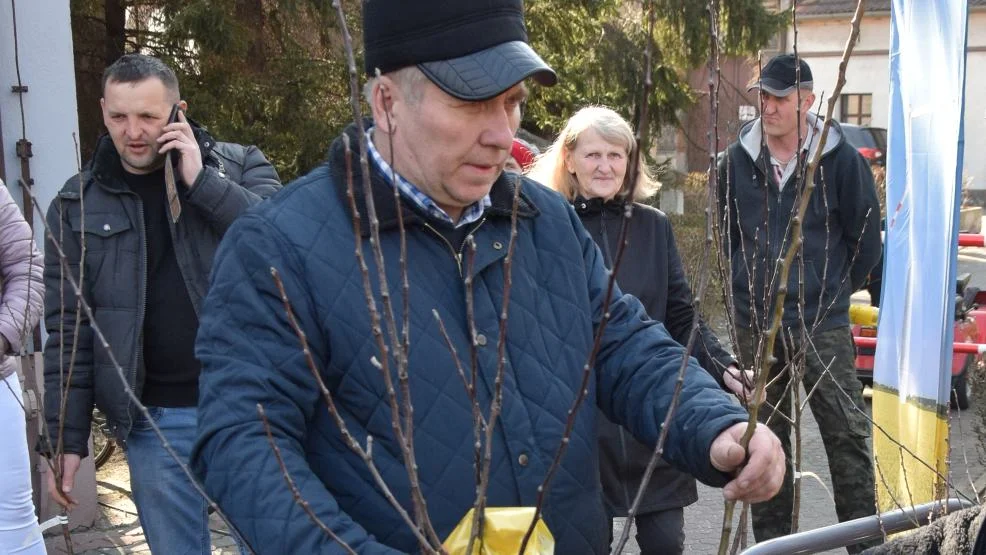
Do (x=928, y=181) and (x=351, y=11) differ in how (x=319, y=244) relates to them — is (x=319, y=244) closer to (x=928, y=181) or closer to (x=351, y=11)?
(x=928, y=181)

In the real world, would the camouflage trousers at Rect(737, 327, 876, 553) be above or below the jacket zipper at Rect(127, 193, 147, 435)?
below

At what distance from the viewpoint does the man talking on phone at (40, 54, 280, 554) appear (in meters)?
3.74

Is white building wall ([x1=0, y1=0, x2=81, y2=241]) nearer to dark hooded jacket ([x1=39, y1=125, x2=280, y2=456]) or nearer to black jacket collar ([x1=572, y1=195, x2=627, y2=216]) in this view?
dark hooded jacket ([x1=39, y1=125, x2=280, y2=456])

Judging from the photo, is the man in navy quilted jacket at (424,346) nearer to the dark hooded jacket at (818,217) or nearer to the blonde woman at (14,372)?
the blonde woman at (14,372)

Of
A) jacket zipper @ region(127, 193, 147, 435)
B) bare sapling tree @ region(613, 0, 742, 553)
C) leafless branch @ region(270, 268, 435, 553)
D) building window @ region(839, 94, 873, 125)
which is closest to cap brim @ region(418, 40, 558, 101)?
bare sapling tree @ region(613, 0, 742, 553)

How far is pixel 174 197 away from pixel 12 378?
785mm

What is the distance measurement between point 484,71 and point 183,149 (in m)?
2.03

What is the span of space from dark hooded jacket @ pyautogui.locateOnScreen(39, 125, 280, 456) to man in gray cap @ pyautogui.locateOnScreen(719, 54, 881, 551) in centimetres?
225

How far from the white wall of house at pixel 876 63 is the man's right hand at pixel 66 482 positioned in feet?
97.3

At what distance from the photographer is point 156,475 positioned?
3.75 metres

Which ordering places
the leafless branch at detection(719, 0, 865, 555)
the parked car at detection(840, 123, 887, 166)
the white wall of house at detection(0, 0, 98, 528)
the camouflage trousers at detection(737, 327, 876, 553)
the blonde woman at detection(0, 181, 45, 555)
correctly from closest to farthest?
the leafless branch at detection(719, 0, 865, 555) < the blonde woman at detection(0, 181, 45, 555) < the camouflage trousers at detection(737, 327, 876, 553) < the white wall of house at detection(0, 0, 98, 528) < the parked car at detection(840, 123, 887, 166)

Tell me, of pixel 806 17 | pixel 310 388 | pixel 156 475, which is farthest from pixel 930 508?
pixel 806 17

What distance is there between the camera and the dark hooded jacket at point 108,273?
3723 mm

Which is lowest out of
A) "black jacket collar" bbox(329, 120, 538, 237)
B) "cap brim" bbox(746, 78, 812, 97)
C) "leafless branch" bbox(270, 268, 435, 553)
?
"leafless branch" bbox(270, 268, 435, 553)
